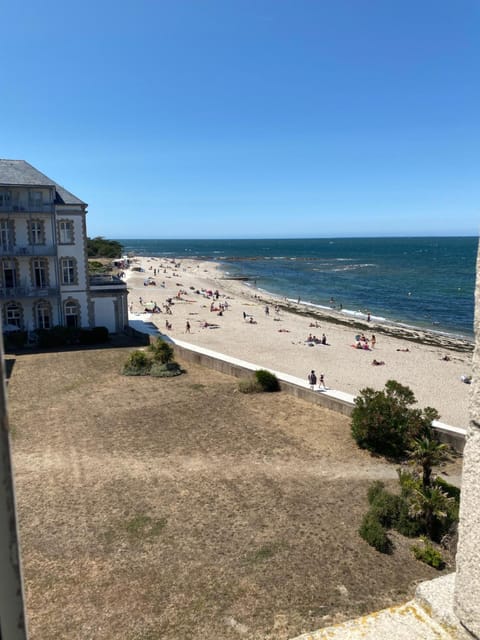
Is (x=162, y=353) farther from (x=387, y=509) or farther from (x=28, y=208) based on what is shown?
(x=387, y=509)

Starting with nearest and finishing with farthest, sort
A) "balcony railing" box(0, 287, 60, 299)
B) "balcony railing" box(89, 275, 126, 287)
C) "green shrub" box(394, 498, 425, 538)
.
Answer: "green shrub" box(394, 498, 425, 538), "balcony railing" box(0, 287, 60, 299), "balcony railing" box(89, 275, 126, 287)

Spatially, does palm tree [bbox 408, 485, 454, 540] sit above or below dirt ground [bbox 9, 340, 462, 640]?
above

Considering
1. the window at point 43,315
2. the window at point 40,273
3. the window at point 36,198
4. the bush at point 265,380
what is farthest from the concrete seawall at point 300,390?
the window at point 36,198

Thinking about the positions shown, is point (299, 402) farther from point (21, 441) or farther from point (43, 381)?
point (43, 381)

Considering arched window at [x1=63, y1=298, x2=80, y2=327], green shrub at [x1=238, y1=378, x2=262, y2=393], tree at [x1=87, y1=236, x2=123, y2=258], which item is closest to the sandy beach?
green shrub at [x1=238, y1=378, x2=262, y2=393]

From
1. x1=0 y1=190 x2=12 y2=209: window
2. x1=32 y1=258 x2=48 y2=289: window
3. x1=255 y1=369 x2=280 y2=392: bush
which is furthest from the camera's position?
x1=32 y1=258 x2=48 y2=289: window

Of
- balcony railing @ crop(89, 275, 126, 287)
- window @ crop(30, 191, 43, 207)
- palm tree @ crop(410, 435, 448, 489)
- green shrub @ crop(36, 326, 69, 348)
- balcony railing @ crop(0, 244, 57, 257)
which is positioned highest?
window @ crop(30, 191, 43, 207)

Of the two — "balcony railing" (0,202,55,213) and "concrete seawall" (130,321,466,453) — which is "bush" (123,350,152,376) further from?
"balcony railing" (0,202,55,213)
